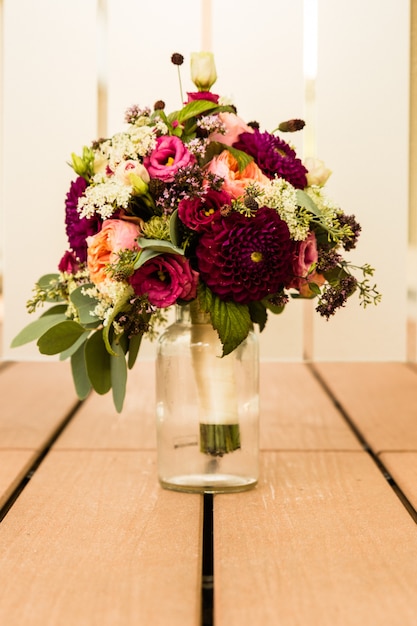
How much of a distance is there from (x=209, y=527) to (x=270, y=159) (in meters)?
0.40

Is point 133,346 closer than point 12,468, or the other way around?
point 133,346

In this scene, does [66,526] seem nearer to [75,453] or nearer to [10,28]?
[75,453]

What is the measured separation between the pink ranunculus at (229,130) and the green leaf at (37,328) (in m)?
0.28

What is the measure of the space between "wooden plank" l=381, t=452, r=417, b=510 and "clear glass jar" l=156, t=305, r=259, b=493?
181 mm

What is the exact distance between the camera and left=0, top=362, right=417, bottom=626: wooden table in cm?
73

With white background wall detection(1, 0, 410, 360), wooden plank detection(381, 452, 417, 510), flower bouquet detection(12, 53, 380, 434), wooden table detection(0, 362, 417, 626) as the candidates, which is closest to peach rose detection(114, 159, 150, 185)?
flower bouquet detection(12, 53, 380, 434)

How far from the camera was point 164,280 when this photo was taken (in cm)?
99

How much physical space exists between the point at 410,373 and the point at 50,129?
42.6 inches

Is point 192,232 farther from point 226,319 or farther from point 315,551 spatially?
point 315,551

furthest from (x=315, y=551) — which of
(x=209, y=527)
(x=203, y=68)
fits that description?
(x=203, y=68)

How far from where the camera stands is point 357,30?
2.39 m

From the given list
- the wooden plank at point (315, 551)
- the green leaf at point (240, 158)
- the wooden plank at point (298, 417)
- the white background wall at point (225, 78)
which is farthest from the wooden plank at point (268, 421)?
the white background wall at point (225, 78)

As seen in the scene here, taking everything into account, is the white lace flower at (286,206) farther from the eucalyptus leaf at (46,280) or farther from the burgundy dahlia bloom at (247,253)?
the eucalyptus leaf at (46,280)

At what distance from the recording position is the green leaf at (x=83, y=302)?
3.49ft
